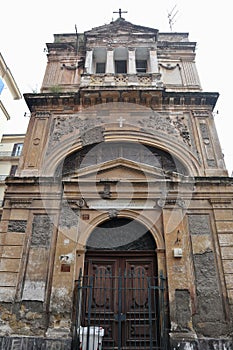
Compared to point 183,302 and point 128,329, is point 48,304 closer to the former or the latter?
point 128,329

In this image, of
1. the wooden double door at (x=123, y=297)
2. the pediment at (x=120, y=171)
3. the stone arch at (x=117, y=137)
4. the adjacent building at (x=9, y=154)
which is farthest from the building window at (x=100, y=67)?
the adjacent building at (x=9, y=154)

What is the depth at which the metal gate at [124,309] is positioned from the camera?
689cm

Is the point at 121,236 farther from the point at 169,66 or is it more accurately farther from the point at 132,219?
the point at 169,66

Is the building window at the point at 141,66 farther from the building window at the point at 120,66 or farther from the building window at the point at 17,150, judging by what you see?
the building window at the point at 17,150

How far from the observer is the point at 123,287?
748 centimetres

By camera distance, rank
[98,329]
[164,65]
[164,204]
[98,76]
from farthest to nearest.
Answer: [164,65]
[98,76]
[164,204]
[98,329]

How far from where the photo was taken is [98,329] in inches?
257

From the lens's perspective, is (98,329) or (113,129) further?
(113,129)

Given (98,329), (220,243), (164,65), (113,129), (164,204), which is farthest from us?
(164,65)

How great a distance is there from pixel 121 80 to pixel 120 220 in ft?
18.3

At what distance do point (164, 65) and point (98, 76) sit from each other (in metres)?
2.91

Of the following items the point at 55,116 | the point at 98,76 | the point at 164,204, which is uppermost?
the point at 98,76

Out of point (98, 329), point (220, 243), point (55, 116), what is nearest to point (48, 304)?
point (98, 329)

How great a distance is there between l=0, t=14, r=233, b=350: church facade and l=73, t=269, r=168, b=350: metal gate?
0.09ft
